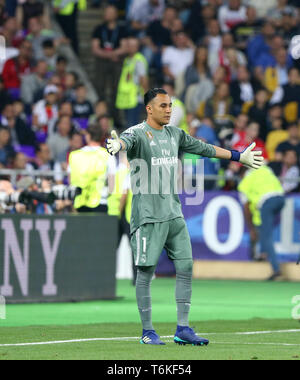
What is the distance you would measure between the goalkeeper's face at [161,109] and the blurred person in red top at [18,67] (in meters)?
14.0

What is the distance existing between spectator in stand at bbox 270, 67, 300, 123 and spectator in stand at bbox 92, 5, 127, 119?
3738 millimetres

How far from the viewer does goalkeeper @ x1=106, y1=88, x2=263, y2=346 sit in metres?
10.4

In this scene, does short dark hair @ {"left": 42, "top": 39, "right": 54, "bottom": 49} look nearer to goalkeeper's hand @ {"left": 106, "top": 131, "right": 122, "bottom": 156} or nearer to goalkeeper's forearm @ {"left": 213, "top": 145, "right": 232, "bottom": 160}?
goalkeeper's forearm @ {"left": 213, "top": 145, "right": 232, "bottom": 160}

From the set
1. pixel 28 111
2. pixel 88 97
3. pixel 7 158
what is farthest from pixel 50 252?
pixel 88 97

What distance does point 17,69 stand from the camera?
24531 millimetres

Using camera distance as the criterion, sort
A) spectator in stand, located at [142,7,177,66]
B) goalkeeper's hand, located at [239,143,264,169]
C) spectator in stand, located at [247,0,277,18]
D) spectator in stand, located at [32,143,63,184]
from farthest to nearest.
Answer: spectator in stand, located at [247,0,277,18], spectator in stand, located at [142,7,177,66], spectator in stand, located at [32,143,63,184], goalkeeper's hand, located at [239,143,264,169]

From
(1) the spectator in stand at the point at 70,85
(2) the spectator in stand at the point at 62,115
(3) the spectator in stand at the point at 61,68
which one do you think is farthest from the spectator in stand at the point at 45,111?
(3) the spectator in stand at the point at 61,68

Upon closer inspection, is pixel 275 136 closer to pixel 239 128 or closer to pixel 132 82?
pixel 239 128

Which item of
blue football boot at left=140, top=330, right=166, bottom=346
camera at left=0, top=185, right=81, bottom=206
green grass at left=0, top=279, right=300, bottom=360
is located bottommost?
green grass at left=0, top=279, right=300, bottom=360

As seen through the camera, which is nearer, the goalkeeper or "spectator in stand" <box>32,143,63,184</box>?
the goalkeeper

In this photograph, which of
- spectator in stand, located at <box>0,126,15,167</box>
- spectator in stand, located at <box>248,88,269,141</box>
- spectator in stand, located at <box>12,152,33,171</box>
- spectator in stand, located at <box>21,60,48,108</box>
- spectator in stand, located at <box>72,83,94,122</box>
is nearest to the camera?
spectator in stand, located at <box>12,152,33,171</box>

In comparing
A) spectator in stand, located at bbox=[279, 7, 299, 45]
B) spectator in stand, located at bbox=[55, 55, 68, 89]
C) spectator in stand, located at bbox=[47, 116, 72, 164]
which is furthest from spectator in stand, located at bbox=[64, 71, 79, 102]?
spectator in stand, located at bbox=[279, 7, 299, 45]

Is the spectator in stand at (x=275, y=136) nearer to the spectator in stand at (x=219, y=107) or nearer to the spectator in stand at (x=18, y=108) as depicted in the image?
the spectator in stand at (x=219, y=107)

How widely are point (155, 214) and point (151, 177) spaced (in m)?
0.34
